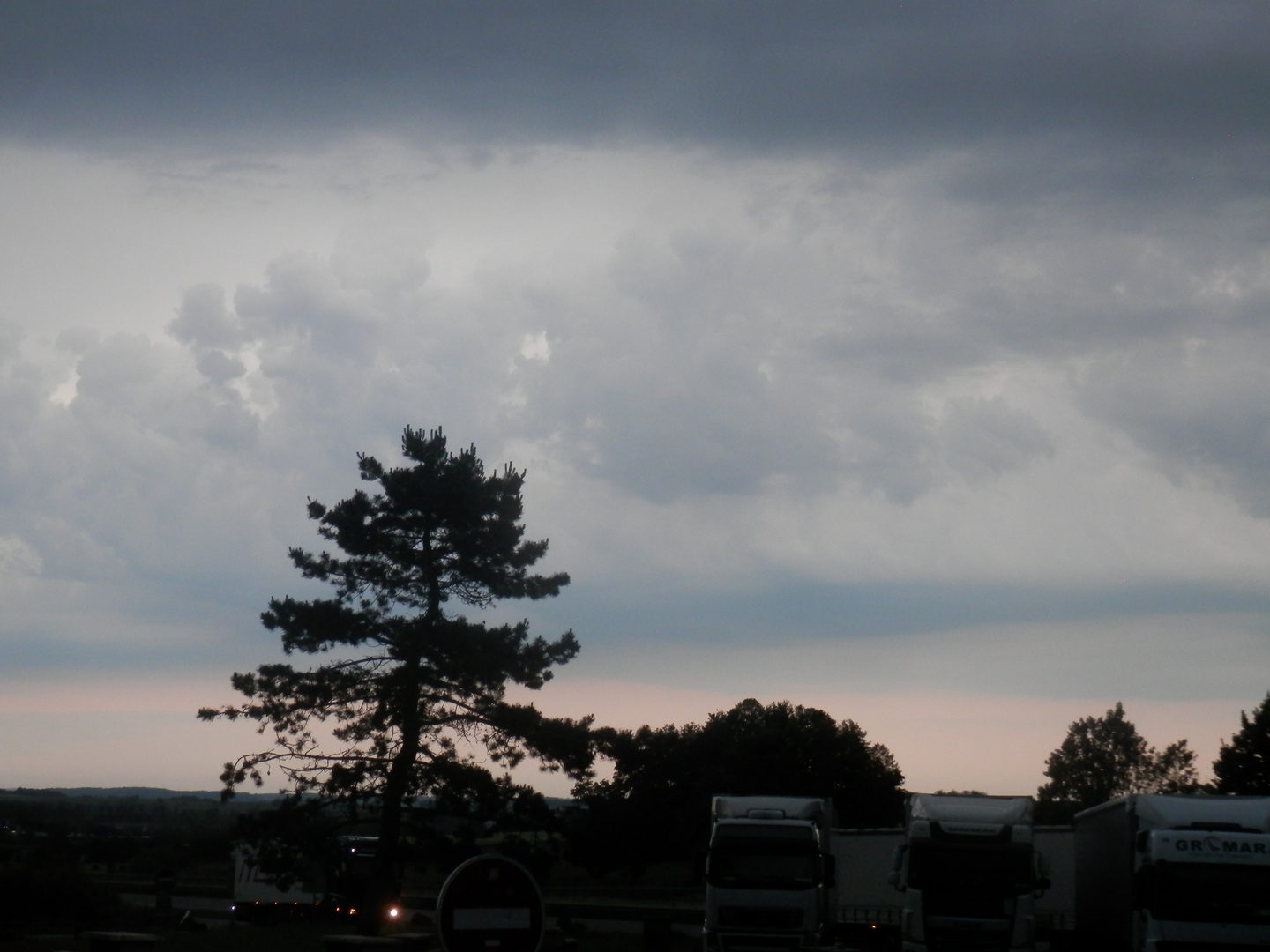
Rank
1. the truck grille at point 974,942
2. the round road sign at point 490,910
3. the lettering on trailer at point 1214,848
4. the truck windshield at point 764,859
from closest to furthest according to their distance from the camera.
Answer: the round road sign at point 490,910, the lettering on trailer at point 1214,848, the truck grille at point 974,942, the truck windshield at point 764,859

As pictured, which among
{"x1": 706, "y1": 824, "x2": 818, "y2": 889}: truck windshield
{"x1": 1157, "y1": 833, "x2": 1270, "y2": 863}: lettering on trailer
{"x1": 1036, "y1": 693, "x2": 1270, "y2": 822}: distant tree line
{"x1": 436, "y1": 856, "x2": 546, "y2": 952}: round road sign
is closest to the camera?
{"x1": 436, "y1": 856, "x2": 546, "y2": 952}: round road sign

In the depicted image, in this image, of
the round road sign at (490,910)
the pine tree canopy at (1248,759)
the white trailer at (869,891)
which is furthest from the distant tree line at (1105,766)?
the round road sign at (490,910)

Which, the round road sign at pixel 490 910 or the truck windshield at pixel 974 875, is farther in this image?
the truck windshield at pixel 974 875

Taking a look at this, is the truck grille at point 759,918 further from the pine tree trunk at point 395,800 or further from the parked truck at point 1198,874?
the pine tree trunk at point 395,800

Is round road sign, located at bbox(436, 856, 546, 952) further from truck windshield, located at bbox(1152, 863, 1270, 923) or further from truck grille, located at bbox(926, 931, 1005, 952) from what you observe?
truck grille, located at bbox(926, 931, 1005, 952)

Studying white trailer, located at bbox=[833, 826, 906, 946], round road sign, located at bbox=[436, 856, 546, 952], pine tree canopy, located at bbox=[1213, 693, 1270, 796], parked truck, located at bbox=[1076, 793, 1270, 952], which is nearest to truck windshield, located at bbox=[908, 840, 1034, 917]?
parked truck, located at bbox=[1076, 793, 1270, 952]

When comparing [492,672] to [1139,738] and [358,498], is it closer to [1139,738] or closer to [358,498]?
[358,498]

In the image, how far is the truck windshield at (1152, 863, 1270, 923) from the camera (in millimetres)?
21922

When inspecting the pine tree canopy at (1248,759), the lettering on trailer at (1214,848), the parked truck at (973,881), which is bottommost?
the parked truck at (973,881)

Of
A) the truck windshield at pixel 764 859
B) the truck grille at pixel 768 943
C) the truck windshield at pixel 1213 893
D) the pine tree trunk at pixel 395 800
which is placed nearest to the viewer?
the truck windshield at pixel 1213 893

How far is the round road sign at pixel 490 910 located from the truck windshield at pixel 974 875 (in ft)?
75.1

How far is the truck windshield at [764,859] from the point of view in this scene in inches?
1153

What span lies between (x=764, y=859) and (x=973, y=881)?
4.75 m

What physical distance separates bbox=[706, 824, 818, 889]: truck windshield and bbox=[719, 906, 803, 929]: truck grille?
49 cm
